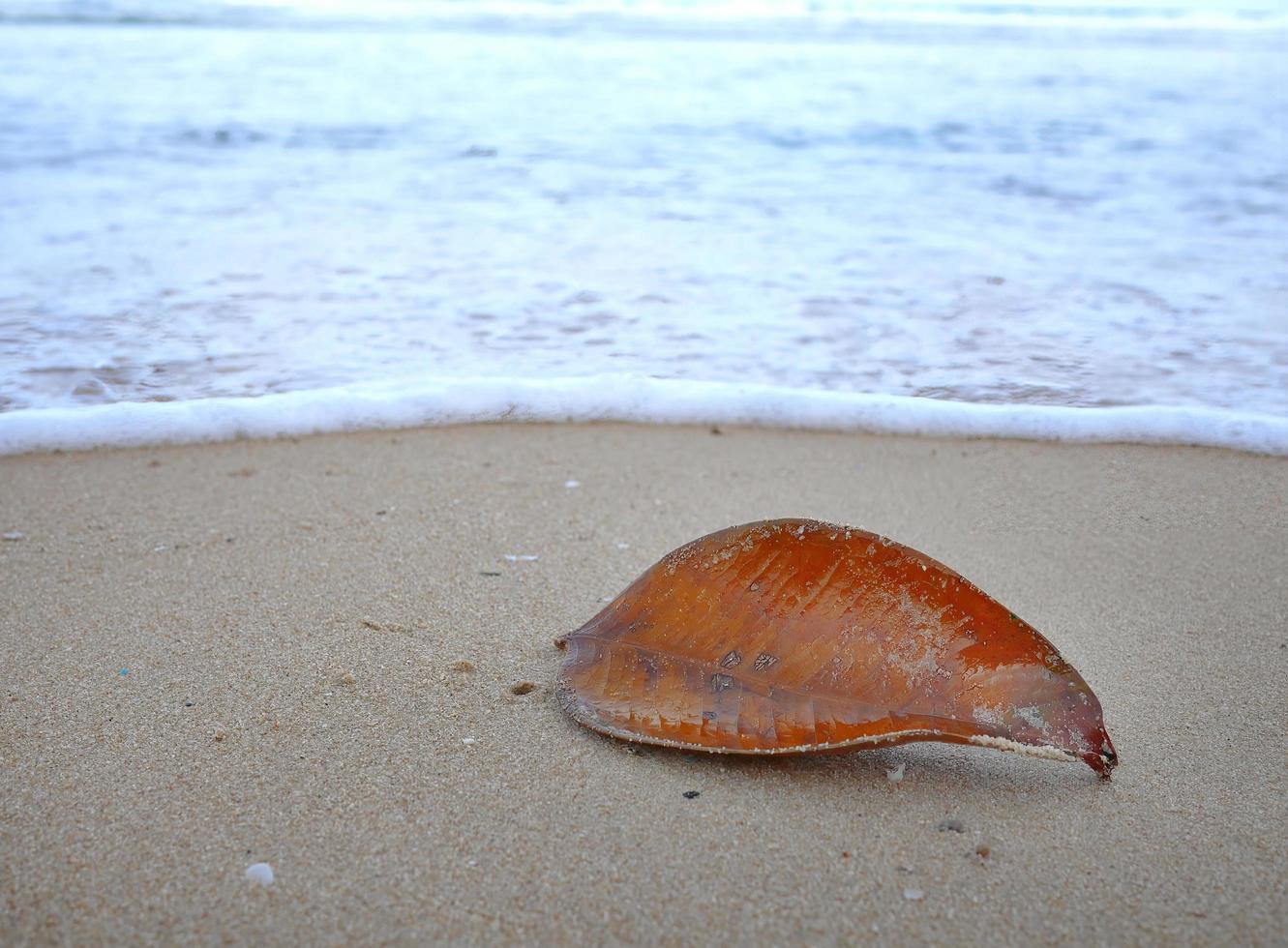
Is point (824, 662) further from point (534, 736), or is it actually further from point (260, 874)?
point (260, 874)

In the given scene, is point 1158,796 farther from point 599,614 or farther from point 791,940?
point 599,614

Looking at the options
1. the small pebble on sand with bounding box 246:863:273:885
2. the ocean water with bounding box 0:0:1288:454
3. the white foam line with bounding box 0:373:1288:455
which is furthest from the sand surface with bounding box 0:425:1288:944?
the ocean water with bounding box 0:0:1288:454

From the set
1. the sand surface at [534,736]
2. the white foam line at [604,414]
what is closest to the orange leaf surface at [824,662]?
the sand surface at [534,736]

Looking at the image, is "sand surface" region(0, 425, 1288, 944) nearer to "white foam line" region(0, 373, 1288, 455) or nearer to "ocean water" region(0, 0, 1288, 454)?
"white foam line" region(0, 373, 1288, 455)

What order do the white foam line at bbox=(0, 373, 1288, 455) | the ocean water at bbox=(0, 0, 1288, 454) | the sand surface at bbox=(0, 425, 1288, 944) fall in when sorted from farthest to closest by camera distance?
the ocean water at bbox=(0, 0, 1288, 454) < the white foam line at bbox=(0, 373, 1288, 455) < the sand surface at bbox=(0, 425, 1288, 944)

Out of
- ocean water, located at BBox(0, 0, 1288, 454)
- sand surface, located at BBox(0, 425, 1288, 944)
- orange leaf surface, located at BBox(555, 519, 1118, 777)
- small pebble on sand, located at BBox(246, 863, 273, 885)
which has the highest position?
orange leaf surface, located at BBox(555, 519, 1118, 777)

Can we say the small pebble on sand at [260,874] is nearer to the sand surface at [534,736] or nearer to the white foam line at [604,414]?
the sand surface at [534,736]

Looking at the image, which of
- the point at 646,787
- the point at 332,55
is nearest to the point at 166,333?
the point at 646,787
